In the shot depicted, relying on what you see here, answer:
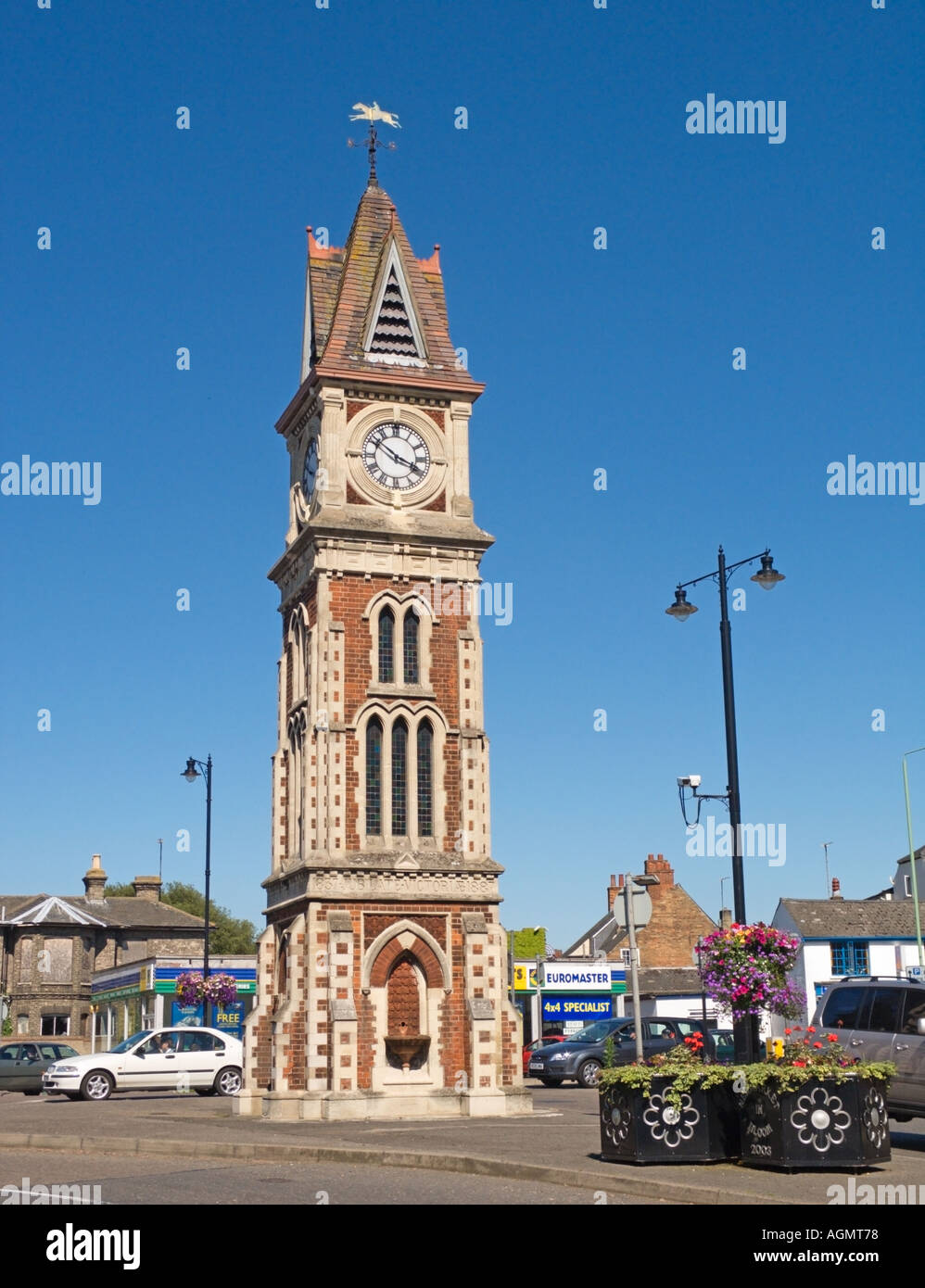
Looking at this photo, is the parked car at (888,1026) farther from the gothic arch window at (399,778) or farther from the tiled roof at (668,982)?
the tiled roof at (668,982)

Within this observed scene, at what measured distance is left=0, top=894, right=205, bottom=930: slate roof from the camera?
246ft

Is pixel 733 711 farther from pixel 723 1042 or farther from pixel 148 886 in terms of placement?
pixel 148 886

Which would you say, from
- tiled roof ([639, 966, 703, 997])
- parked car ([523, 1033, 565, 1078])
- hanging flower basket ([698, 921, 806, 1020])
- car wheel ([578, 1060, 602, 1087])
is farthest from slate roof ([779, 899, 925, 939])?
hanging flower basket ([698, 921, 806, 1020])

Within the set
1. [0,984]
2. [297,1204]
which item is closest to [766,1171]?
[297,1204]

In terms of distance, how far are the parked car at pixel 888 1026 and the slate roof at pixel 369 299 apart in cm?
1641

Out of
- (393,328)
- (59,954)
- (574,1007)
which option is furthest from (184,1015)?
(393,328)

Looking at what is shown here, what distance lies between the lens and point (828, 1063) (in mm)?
14484

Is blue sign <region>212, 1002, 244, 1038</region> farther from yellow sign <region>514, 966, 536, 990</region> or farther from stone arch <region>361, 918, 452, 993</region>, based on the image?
stone arch <region>361, 918, 452, 993</region>

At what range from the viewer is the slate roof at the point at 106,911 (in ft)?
246

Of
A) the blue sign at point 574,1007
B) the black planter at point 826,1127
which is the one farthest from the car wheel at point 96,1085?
the blue sign at point 574,1007

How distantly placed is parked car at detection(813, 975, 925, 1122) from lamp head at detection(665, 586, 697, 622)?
21.0 ft

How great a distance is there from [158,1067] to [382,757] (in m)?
10.3

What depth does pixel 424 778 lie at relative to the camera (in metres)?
30.5

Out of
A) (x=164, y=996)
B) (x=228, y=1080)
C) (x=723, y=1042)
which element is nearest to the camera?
(x=228, y=1080)
